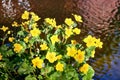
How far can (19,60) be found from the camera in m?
4.39

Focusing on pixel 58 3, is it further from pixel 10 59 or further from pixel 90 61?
pixel 10 59

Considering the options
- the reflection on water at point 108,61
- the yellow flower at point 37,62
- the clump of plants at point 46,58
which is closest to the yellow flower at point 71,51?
the clump of plants at point 46,58

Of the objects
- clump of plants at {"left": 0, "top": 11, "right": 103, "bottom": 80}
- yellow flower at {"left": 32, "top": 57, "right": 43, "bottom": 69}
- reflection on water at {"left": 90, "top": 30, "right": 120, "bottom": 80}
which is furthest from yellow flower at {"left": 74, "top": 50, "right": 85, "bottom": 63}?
reflection on water at {"left": 90, "top": 30, "right": 120, "bottom": 80}

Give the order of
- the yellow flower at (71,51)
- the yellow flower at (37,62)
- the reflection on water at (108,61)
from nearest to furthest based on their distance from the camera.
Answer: the yellow flower at (37,62) → the yellow flower at (71,51) → the reflection on water at (108,61)

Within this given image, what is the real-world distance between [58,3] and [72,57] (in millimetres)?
8522

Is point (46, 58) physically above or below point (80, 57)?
above

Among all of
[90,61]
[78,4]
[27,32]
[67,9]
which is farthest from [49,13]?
[27,32]

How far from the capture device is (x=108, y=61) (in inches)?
298

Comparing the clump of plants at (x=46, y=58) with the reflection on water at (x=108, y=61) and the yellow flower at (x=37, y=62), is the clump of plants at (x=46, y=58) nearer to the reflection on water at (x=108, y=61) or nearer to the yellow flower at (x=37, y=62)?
the yellow flower at (x=37, y=62)

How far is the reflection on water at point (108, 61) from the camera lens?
6.91m

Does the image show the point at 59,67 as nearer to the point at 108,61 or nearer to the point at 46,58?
the point at 46,58

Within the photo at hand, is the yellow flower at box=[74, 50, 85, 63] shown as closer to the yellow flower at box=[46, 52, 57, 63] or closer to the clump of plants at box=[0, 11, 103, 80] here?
the clump of plants at box=[0, 11, 103, 80]

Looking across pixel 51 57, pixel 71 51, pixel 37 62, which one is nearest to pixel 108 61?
pixel 71 51

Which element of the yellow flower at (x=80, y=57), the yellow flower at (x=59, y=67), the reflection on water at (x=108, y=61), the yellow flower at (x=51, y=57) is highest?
the reflection on water at (x=108, y=61)
